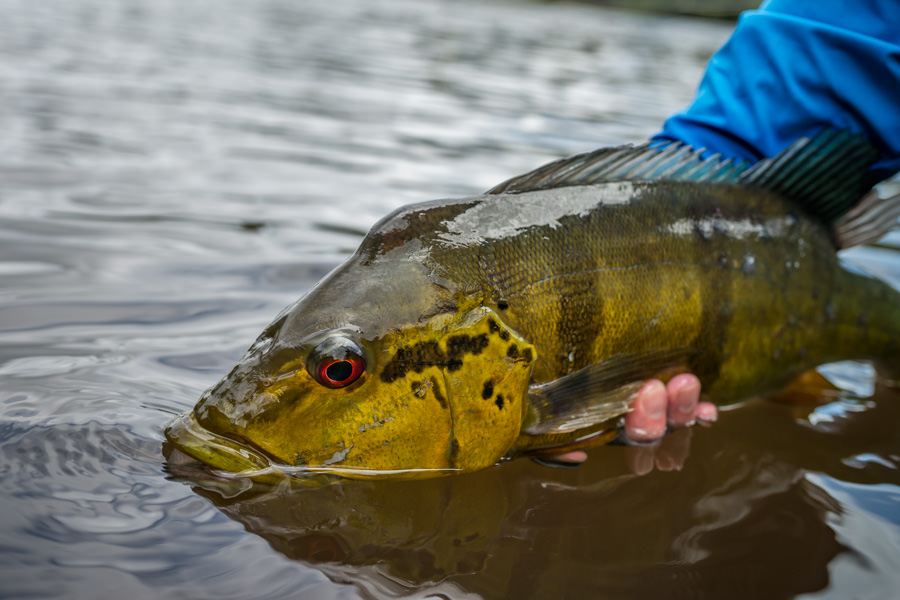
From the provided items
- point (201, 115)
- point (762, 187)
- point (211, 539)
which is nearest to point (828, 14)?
point (762, 187)

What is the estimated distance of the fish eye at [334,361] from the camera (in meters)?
2.34

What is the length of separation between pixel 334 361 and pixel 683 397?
56.4 inches

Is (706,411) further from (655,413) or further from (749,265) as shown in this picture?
(749,265)

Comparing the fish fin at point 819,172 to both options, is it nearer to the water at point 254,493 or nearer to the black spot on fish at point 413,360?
the water at point 254,493

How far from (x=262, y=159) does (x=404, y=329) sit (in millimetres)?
5299

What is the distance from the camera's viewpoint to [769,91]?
3785 mm

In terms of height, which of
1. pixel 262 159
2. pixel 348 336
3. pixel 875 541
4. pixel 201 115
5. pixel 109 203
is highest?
pixel 201 115

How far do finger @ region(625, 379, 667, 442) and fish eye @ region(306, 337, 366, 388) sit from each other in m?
1.14

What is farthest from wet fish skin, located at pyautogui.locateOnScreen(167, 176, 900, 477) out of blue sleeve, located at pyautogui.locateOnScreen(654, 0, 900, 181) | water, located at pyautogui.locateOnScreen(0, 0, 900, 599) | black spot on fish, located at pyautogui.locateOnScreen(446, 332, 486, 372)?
blue sleeve, located at pyautogui.locateOnScreen(654, 0, 900, 181)

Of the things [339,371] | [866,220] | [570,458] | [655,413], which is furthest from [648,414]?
[866,220]

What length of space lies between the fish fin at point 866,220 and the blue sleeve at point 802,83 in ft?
0.69


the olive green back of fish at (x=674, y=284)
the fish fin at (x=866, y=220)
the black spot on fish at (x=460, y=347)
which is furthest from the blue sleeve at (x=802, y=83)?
the black spot on fish at (x=460, y=347)

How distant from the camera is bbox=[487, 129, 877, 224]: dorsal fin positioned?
2887 mm

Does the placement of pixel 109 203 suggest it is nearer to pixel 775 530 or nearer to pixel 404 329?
pixel 404 329
